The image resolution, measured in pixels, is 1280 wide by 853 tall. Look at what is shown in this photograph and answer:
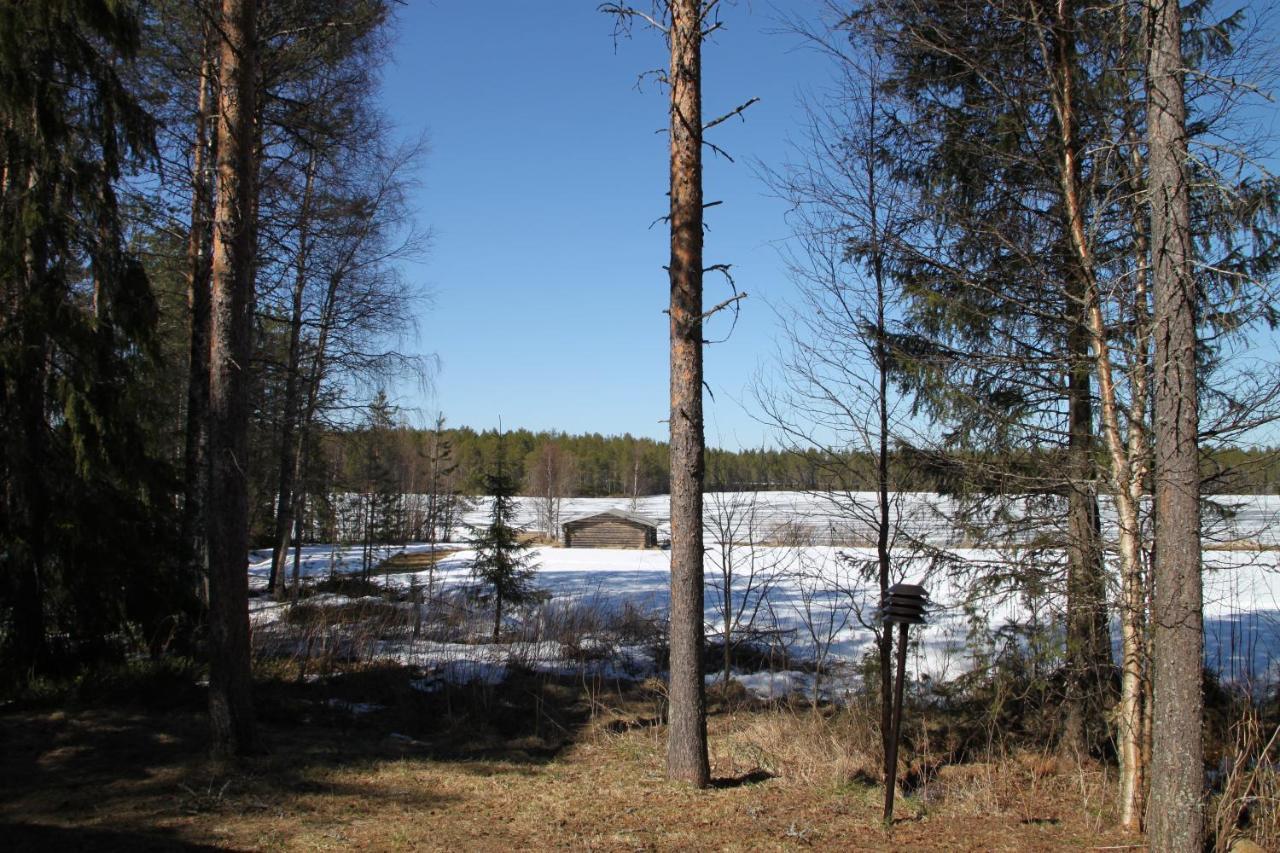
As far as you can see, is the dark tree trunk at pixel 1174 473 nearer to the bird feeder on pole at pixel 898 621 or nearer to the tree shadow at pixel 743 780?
the bird feeder on pole at pixel 898 621

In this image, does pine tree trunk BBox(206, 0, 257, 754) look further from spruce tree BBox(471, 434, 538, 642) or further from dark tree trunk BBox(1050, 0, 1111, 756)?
spruce tree BBox(471, 434, 538, 642)

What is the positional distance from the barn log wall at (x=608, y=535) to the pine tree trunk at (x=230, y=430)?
2853 cm

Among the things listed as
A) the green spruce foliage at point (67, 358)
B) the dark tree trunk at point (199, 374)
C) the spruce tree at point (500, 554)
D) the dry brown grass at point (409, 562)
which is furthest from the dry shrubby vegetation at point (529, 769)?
the dry brown grass at point (409, 562)

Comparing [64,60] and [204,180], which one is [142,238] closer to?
[204,180]

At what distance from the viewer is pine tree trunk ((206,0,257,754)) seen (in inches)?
235

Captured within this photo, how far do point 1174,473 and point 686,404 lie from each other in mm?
2890

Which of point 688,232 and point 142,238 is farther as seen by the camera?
point 142,238

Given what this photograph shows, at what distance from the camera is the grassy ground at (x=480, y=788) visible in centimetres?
486

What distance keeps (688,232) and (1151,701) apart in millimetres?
4209

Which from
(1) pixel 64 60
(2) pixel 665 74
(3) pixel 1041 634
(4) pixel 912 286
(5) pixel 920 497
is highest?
(1) pixel 64 60

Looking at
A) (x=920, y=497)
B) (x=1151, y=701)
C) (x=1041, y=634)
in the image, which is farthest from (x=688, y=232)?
(x=1151, y=701)

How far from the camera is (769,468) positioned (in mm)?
8336

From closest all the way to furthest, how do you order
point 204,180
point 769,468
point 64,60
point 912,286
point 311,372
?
point 912,286 < point 64,60 < point 769,468 < point 204,180 < point 311,372

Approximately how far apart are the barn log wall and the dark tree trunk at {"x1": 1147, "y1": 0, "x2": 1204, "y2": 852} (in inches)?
1191
